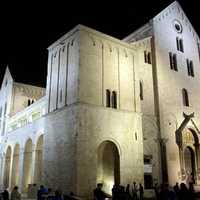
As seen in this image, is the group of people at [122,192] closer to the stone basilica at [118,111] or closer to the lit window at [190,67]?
the stone basilica at [118,111]

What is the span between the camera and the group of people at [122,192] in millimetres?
13359

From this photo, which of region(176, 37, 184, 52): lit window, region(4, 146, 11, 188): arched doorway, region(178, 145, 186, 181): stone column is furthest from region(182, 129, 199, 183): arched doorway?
region(4, 146, 11, 188): arched doorway

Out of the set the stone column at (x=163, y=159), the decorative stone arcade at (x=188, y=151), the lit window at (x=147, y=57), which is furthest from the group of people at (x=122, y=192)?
the lit window at (x=147, y=57)

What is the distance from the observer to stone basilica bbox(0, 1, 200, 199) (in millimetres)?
19719

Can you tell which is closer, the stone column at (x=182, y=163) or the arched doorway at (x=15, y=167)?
the stone column at (x=182, y=163)

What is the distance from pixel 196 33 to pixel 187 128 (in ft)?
44.3

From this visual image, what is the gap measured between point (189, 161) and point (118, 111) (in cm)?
1072

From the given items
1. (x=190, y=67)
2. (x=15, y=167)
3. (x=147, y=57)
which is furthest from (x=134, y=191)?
(x=15, y=167)

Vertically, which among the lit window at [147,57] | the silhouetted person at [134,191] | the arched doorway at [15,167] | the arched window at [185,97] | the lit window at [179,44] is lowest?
the silhouetted person at [134,191]

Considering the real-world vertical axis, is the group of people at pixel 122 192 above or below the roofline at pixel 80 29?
below

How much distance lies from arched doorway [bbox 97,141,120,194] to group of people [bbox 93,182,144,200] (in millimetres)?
1601

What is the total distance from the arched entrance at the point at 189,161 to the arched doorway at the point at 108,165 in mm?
8446

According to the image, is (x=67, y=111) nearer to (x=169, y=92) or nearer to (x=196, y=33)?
(x=169, y=92)

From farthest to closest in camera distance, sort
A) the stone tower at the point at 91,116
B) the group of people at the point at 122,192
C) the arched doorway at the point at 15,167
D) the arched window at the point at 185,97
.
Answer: the arched doorway at the point at 15,167, the arched window at the point at 185,97, the stone tower at the point at 91,116, the group of people at the point at 122,192
